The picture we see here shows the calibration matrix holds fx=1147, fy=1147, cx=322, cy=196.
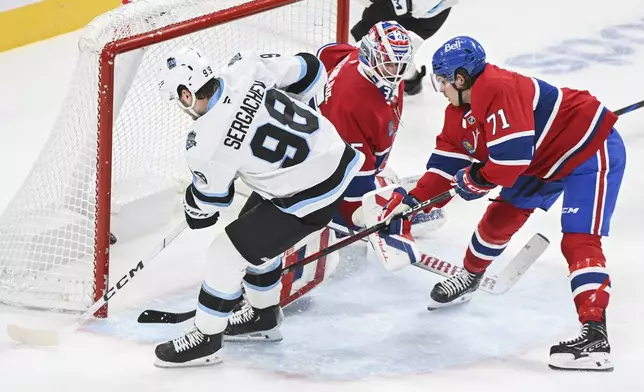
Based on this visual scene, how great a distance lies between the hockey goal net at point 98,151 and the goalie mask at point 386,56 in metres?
0.43

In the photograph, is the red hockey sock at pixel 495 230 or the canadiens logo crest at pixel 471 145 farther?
the red hockey sock at pixel 495 230

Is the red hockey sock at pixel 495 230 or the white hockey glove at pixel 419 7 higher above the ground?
the white hockey glove at pixel 419 7

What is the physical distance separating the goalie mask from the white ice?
0.70 meters

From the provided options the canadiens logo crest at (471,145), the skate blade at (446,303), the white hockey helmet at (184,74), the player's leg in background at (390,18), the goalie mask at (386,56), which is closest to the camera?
the white hockey helmet at (184,74)

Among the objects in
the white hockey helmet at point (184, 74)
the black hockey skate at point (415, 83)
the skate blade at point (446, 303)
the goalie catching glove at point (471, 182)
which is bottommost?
the skate blade at point (446, 303)

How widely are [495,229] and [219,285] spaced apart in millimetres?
961

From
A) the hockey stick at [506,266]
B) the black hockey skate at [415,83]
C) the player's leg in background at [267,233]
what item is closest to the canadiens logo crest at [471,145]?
the hockey stick at [506,266]

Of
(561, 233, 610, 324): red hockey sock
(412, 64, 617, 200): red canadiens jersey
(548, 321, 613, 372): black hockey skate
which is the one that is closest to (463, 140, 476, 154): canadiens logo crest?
(412, 64, 617, 200): red canadiens jersey

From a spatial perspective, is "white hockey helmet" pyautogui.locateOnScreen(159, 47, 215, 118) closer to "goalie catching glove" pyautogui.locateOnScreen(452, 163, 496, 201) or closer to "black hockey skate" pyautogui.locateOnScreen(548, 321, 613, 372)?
"goalie catching glove" pyautogui.locateOnScreen(452, 163, 496, 201)

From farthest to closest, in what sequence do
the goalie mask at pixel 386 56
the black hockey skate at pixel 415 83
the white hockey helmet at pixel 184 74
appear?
the black hockey skate at pixel 415 83
the goalie mask at pixel 386 56
the white hockey helmet at pixel 184 74

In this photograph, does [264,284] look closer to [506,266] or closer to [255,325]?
[255,325]

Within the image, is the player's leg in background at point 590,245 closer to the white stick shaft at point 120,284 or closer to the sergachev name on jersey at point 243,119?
the sergachev name on jersey at point 243,119

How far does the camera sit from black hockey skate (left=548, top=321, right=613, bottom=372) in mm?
3225

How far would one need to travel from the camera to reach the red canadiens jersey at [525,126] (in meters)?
3.20
